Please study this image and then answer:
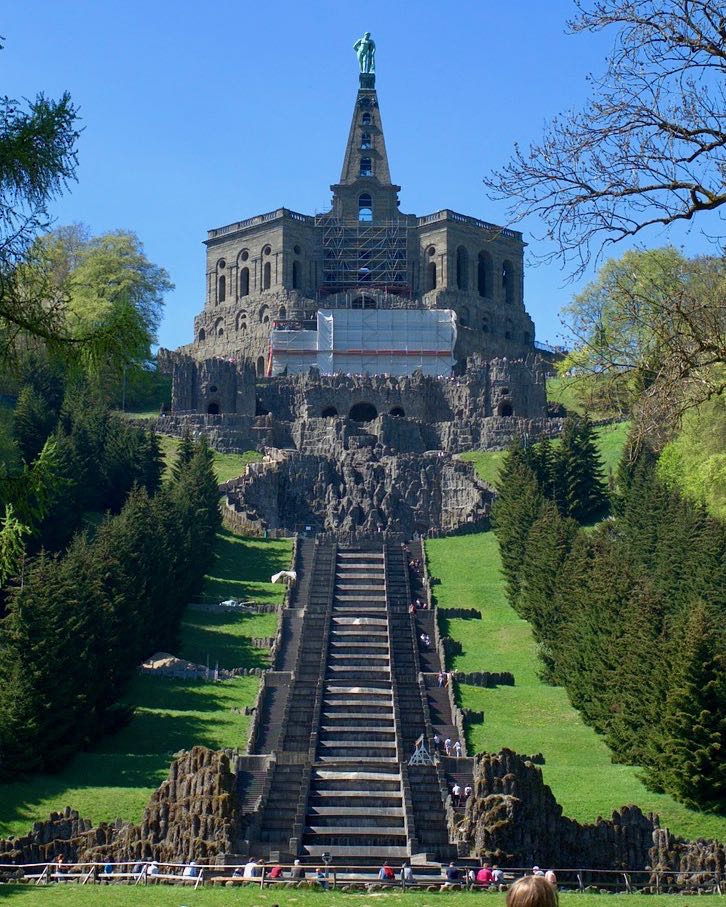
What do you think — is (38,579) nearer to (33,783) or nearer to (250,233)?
(33,783)

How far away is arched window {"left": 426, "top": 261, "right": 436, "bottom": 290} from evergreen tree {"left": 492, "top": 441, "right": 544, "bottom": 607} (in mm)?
38847

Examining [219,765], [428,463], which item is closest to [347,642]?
[219,765]

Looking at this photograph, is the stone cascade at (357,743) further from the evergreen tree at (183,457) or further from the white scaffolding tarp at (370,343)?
the white scaffolding tarp at (370,343)

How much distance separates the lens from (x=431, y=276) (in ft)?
381

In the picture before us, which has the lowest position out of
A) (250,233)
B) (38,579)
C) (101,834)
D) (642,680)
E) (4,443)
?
(101,834)

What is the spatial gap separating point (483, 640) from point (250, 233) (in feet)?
209

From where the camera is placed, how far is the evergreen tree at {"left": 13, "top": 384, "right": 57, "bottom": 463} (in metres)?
77.2

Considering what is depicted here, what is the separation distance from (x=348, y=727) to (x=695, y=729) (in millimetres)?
12908

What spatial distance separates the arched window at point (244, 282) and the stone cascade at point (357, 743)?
53.3 m

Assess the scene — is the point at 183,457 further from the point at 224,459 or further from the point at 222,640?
the point at 222,640

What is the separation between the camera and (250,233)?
117625mm

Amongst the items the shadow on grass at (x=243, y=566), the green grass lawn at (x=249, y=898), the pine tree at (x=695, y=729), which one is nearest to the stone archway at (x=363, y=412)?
the shadow on grass at (x=243, y=566)

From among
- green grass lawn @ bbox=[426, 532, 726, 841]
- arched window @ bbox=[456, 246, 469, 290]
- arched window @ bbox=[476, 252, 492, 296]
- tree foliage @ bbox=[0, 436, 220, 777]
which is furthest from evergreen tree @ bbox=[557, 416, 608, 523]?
arched window @ bbox=[476, 252, 492, 296]

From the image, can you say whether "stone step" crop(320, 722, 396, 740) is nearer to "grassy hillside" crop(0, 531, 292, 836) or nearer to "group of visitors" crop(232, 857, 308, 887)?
"grassy hillside" crop(0, 531, 292, 836)
